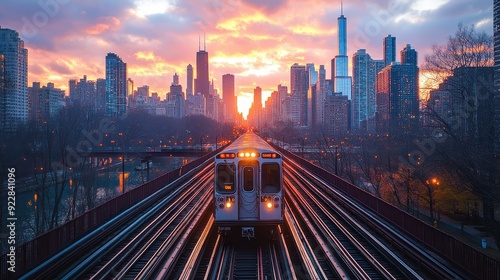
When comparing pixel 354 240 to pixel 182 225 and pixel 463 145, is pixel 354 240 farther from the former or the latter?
pixel 463 145

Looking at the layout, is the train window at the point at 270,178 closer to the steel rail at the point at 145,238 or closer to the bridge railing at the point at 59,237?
the steel rail at the point at 145,238

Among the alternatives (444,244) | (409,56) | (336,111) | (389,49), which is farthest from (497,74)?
(389,49)

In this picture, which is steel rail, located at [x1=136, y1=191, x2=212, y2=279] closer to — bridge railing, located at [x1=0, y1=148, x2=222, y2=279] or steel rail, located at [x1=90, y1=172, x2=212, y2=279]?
steel rail, located at [x1=90, y1=172, x2=212, y2=279]

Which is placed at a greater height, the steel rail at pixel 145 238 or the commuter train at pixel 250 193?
the commuter train at pixel 250 193

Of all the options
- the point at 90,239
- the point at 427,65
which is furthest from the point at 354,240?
the point at 427,65

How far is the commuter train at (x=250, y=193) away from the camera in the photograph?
12281mm

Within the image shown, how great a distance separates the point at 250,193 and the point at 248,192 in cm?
7

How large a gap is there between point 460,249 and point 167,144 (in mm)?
117714

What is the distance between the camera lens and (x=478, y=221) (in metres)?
33.0

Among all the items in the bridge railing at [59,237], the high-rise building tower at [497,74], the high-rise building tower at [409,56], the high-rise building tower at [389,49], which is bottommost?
the bridge railing at [59,237]

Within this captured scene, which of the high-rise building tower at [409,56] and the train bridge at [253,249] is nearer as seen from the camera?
the train bridge at [253,249]

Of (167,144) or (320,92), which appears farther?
(320,92)

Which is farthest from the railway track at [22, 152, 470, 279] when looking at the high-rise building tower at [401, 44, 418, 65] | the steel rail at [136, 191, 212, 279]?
the high-rise building tower at [401, 44, 418, 65]

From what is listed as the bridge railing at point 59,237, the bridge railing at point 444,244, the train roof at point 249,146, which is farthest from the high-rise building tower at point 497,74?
the bridge railing at point 59,237
